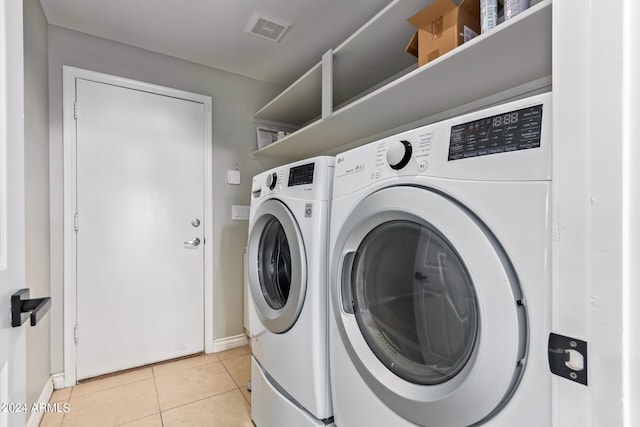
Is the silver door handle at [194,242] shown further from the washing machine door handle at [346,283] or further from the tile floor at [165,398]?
the washing machine door handle at [346,283]

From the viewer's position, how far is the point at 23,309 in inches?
23.9

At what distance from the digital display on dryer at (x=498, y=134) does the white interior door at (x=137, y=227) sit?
2.05 metres

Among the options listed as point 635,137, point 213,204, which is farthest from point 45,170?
point 635,137

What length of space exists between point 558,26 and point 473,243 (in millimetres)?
360

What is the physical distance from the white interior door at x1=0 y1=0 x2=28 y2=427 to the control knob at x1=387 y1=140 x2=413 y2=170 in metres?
0.82

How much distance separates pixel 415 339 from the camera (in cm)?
75

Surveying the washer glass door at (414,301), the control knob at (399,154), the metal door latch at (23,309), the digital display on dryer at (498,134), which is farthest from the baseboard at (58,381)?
the digital display on dryer at (498,134)

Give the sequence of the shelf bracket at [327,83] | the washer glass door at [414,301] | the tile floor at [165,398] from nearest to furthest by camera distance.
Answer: the washer glass door at [414,301]
the tile floor at [165,398]
the shelf bracket at [327,83]

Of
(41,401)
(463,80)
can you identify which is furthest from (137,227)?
(463,80)

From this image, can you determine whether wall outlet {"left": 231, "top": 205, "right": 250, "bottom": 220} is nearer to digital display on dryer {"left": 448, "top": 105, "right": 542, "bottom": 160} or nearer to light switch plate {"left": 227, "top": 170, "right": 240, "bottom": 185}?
light switch plate {"left": 227, "top": 170, "right": 240, "bottom": 185}

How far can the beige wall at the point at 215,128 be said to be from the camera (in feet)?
5.98

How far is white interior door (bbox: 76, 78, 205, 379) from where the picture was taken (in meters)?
1.90

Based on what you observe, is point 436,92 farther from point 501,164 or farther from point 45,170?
point 45,170

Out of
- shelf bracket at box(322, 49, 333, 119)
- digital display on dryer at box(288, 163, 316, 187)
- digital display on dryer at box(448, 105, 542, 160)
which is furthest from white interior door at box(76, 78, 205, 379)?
digital display on dryer at box(448, 105, 542, 160)
